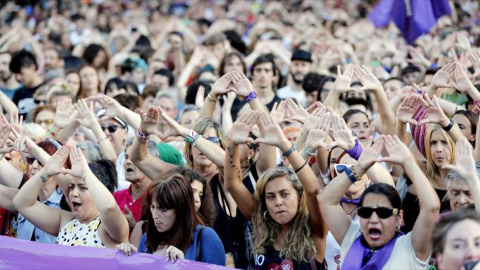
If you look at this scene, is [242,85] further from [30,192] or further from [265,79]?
[265,79]

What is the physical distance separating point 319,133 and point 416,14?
5.90m

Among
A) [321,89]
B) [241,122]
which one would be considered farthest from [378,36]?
[241,122]

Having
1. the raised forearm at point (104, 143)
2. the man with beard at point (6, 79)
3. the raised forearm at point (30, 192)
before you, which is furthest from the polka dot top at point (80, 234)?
the man with beard at point (6, 79)

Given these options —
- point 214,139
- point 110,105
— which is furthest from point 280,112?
point 110,105

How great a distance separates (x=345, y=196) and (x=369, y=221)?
1.03 meters

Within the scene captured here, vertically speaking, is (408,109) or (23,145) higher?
(408,109)

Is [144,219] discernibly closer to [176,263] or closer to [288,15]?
[176,263]

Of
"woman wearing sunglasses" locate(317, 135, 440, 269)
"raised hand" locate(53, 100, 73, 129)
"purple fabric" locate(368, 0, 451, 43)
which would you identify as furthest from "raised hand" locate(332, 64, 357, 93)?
"purple fabric" locate(368, 0, 451, 43)

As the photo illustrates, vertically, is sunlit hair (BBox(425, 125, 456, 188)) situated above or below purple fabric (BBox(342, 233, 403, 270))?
above

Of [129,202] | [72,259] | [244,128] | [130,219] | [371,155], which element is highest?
[244,128]

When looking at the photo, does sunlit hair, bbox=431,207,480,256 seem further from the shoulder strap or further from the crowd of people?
the shoulder strap

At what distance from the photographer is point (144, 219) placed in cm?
601

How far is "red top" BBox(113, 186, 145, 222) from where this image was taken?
6.61 metres

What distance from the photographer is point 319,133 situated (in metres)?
6.00
